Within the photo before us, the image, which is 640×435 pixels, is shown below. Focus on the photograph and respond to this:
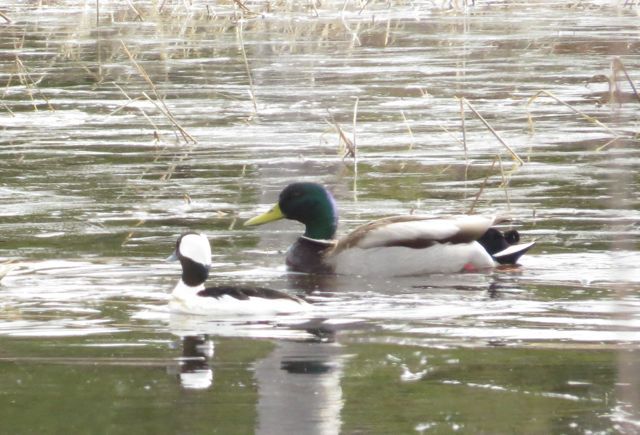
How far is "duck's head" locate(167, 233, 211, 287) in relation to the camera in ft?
27.6

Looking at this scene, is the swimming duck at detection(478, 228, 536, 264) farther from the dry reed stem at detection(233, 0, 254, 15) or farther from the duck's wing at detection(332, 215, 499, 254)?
the dry reed stem at detection(233, 0, 254, 15)

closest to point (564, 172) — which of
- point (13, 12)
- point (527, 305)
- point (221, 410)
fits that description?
point (527, 305)

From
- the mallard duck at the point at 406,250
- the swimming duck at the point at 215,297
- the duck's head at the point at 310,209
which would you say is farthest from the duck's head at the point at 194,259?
the duck's head at the point at 310,209

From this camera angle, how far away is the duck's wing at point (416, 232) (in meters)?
9.50

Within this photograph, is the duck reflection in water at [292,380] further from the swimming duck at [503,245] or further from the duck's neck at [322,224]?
the duck's neck at [322,224]

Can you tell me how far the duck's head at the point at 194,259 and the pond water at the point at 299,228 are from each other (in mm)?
238

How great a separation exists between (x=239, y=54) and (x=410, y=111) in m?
5.67

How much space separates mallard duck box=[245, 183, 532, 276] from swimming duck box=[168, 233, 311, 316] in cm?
122

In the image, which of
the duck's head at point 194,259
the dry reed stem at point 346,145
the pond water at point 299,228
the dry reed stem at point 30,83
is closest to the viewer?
the pond water at point 299,228

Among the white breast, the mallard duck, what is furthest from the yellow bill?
the white breast

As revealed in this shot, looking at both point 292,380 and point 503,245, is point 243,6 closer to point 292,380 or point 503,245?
point 503,245

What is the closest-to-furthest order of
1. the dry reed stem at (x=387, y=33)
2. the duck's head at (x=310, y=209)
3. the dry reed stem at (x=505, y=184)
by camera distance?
1. the duck's head at (x=310, y=209)
2. the dry reed stem at (x=505, y=184)
3. the dry reed stem at (x=387, y=33)

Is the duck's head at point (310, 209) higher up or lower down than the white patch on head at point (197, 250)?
lower down

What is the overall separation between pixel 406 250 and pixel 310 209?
2.70 ft
